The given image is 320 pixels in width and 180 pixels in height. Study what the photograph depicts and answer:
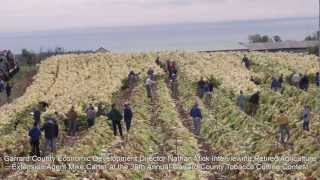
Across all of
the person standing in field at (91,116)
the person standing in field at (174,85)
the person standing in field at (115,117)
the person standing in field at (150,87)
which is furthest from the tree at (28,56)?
the person standing in field at (115,117)

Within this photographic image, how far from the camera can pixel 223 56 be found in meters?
77.7

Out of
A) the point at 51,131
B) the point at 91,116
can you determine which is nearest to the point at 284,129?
the point at 51,131

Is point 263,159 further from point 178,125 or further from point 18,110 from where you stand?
point 18,110

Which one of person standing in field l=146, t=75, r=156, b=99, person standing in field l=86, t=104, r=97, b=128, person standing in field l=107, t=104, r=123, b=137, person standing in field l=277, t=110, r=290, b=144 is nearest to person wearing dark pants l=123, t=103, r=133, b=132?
person standing in field l=107, t=104, r=123, b=137

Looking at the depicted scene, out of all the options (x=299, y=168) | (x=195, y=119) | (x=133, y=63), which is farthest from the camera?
(x=133, y=63)

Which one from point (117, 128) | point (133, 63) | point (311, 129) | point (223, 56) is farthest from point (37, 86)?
point (311, 129)

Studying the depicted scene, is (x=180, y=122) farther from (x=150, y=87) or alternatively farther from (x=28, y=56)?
(x=28, y=56)

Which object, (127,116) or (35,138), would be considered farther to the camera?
(127,116)

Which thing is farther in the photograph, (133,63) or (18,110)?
(133,63)

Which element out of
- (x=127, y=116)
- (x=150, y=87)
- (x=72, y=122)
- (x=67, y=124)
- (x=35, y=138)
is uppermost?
(x=127, y=116)

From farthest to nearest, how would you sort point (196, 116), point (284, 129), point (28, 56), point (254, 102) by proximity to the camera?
point (28, 56) < point (254, 102) < point (196, 116) < point (284, 129)

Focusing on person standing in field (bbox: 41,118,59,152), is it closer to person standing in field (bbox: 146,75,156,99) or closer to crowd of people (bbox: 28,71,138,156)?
crowd of people (bbox: 28,71,138,156)

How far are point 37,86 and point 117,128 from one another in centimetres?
2891

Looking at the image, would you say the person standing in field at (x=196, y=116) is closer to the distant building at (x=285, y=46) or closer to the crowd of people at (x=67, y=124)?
the crowd of people at (x=67, y=124)
